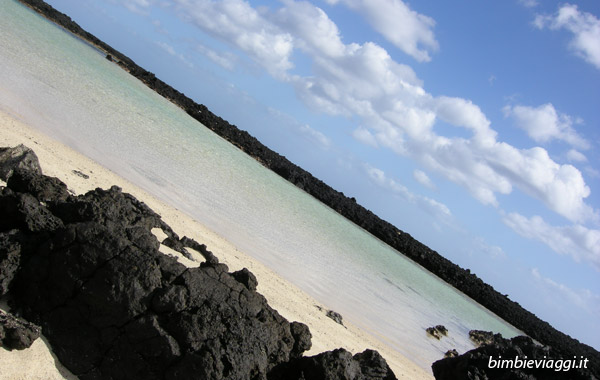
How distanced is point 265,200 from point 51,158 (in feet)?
42.0

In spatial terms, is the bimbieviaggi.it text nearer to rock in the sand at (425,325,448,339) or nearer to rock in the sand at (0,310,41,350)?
rock in the sand at (0,310,41,350)

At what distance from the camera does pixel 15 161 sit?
24.3 feet

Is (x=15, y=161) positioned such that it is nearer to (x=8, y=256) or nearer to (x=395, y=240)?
(x=8, y=256)

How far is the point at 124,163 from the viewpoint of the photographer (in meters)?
14.1

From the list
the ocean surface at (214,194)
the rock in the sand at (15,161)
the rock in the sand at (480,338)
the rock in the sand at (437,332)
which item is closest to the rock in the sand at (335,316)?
the ocean surface at (214,194)

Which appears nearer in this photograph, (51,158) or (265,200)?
(51,158)

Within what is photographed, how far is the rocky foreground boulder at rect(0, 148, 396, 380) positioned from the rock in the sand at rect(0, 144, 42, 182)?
1.87 metres

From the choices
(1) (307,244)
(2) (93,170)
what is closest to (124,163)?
(2) (93,170)

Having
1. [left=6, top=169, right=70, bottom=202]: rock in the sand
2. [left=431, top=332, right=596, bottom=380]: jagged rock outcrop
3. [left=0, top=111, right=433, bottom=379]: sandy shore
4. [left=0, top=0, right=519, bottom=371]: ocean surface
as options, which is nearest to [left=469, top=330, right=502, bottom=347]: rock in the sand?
[left=0, top=0, right=519, bottom=371]: ocean surface

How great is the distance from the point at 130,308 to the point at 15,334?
976 millimetres

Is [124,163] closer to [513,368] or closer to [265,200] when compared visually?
[265,200]

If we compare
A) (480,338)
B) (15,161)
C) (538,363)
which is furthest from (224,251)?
(480,338)

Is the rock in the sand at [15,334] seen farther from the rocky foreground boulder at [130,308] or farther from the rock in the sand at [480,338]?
the rock in the sand at [480,338]

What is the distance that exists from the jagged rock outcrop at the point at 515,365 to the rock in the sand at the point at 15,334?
4.90m
